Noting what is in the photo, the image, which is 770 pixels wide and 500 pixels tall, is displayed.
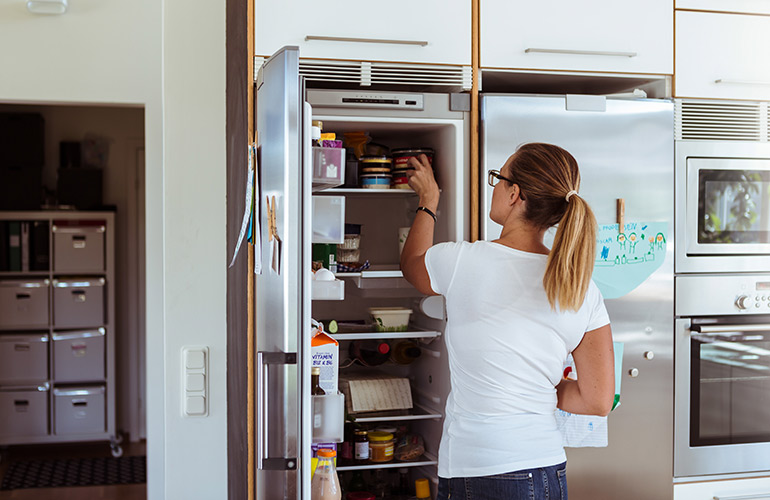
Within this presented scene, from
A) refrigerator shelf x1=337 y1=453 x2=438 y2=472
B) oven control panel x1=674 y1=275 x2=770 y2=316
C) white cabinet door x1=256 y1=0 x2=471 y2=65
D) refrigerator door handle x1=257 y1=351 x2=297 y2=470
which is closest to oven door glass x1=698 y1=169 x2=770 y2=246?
oven control panel x1=674 y1=275 x2=770 y2=316

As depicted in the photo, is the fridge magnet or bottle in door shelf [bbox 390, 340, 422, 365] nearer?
the fridge magnet

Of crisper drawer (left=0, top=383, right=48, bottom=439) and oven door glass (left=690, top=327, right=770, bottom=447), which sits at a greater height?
oven door glass (left=690, top=327, right=770, bottom=447)

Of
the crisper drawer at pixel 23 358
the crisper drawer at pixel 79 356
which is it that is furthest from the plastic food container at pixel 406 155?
the crisper drawer at pixel 23 358

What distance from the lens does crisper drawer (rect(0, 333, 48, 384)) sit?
5199 millimetres

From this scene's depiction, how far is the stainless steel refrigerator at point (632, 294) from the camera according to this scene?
97.0 inches

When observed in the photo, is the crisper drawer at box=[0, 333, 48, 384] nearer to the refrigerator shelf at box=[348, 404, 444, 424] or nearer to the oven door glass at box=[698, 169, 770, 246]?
the refrigerator shelf at box=[348, 404, 444, 424]

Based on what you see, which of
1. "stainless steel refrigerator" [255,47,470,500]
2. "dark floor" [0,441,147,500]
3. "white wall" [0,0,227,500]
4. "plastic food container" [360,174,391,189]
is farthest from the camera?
"dark floor" [0,441,147,500]

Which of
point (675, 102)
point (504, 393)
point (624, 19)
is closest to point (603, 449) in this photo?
point (504, 393)

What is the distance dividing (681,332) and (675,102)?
74cm

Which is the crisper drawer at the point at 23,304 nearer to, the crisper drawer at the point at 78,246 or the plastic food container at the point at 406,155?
the crisper drawer at the point at 78,246

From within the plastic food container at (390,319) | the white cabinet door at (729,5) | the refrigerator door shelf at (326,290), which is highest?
the white cabinet door at (729,5)

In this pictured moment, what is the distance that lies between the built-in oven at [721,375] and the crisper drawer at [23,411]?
164 inches

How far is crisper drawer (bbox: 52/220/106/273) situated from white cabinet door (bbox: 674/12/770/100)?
3955 millimetres

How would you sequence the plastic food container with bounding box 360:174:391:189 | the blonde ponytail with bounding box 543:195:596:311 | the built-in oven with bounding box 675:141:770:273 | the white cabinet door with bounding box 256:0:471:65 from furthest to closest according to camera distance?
the built-in oven with bounding box 675:141:770:273 → the plastic food container with bounding box 360:174:391:189 → the white cabinet door with bounding box 256:0:471:65 → the blonde ponytail with bounding box 543:195:596:311
